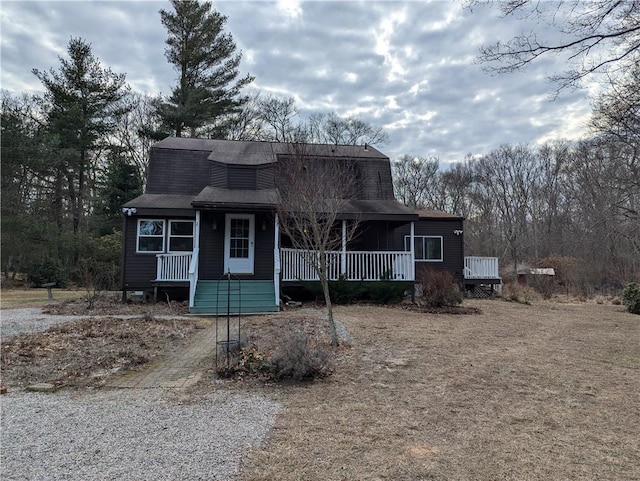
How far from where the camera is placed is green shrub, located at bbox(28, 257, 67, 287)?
2009 centimetres

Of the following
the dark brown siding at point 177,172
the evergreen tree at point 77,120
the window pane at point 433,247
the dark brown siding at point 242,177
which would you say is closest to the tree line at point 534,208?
the window pane at point 433,247

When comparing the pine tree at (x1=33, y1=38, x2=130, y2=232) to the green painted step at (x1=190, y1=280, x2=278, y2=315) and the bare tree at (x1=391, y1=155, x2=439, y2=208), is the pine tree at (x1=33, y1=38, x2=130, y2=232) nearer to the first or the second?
the green painted step at (x1=190, y1=280, x2=278, y2=315)

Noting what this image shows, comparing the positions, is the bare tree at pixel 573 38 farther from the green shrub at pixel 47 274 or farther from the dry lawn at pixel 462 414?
the green shrub at pixel 47 274

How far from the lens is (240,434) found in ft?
11.2

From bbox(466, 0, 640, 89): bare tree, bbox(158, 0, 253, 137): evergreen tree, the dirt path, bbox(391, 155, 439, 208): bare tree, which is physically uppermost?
bbox(158, 0, 253, 137): evergreen tree

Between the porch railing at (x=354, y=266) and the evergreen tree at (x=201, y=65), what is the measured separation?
1717 centimetres

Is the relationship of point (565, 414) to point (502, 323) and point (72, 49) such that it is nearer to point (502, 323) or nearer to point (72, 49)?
point (502, 323)

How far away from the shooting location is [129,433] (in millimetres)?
3436

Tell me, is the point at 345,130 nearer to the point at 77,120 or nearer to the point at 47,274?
the point at 77,120

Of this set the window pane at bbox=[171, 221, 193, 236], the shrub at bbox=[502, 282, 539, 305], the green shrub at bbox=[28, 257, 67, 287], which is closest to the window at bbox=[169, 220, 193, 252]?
the window pane at bbox=[171, 221, 193, 236]

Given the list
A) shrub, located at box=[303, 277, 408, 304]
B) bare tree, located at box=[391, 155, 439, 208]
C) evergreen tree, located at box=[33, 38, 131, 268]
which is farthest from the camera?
bare tree, located at box=[391, 155, 439, 208]

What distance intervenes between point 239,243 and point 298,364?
9114 millimetres

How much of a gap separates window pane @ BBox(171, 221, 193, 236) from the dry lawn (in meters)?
8.41

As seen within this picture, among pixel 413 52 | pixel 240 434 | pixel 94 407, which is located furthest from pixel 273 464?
pixel 413 52
